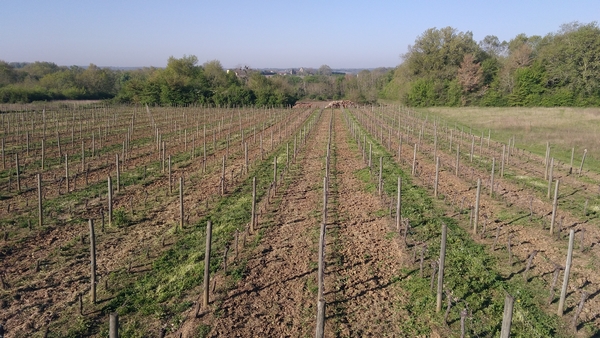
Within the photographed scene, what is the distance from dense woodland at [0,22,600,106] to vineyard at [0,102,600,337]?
38.9 meters

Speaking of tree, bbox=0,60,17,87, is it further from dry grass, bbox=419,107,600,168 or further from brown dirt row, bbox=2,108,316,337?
brown dirt row, bbox=2,108,316,337

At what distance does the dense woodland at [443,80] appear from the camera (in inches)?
1875

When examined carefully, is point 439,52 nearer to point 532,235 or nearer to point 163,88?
point 163,88

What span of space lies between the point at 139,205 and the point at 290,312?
6.94 meters

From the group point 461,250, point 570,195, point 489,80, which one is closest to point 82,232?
point 461,250

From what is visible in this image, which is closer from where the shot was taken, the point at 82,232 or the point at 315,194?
the point at 82,232

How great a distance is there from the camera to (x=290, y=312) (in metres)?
6.19

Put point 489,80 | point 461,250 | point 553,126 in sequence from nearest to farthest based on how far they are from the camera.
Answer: point 461,250 < point 553,126 < point 489,80

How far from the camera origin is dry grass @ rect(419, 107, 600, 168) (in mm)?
22438

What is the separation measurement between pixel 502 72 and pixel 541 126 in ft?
88.2

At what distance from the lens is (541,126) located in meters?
33.0

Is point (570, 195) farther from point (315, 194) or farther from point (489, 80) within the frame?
point (489, 80)

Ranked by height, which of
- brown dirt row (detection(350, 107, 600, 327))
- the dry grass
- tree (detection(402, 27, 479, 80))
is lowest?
brown dirt row (detection(350, 107, 600, 327))

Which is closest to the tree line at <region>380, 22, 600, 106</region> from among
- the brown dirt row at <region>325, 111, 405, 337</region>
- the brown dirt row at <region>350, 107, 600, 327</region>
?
the brown dirt row at <region>350, 107, 600, 327</region>
